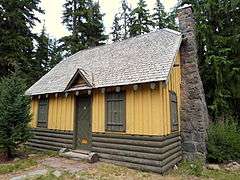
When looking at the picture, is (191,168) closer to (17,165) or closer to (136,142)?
(136,142)

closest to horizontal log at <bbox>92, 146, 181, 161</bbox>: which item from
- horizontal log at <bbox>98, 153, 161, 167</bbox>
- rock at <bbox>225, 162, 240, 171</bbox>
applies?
horizontal log at <bbox>98, 153, 161, 167</bbox>

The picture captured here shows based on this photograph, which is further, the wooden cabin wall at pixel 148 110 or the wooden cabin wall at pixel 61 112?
the wooden cabin wall at pixel 61 112

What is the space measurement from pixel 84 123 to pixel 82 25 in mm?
15806

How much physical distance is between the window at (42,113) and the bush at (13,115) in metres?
2.00

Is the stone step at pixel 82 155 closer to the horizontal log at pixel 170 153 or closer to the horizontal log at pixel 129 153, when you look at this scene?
the horizontal log at pixel 129 153

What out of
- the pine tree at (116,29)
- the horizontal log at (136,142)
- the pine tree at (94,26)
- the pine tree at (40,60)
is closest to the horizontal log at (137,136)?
the horizontal log at (136,142)

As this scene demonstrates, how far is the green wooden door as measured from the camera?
1048cm

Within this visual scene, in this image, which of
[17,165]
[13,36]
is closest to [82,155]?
[17,165]

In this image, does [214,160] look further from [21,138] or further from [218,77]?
[21,138]

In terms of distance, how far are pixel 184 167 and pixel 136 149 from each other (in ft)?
7.13

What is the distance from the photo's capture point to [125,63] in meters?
10.5

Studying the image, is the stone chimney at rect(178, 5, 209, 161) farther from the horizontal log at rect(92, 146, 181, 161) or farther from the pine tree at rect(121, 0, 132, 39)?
the pine tree at rect(121, 0, 132, 39)

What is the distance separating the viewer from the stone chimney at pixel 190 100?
32.9 feet

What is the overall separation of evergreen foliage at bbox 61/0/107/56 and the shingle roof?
899 centimetres
